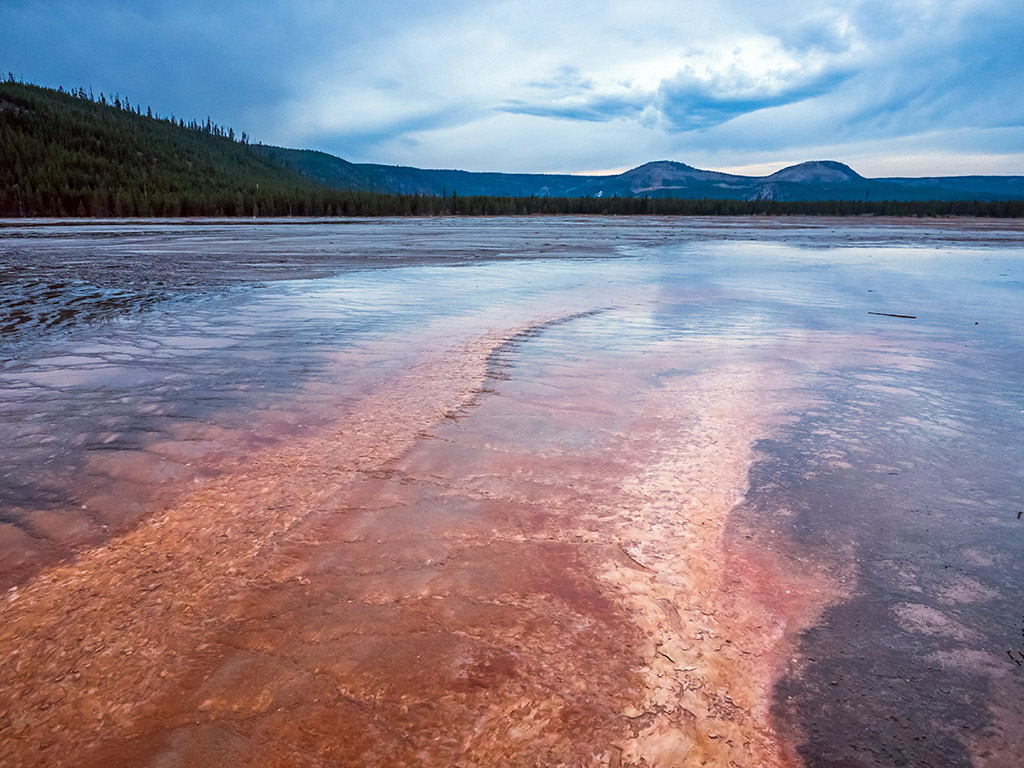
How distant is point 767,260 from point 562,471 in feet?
45.8

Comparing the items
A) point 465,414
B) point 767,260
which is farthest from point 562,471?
point 767,260

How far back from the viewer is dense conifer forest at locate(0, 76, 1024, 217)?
51.8 m

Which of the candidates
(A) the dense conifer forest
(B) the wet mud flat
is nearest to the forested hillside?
(A) the dense conifer forest

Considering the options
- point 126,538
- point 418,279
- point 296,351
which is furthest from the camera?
point 418,279

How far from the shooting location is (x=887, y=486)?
109 inches

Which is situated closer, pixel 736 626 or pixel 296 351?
pixel 736 626

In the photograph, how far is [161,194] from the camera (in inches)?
2422

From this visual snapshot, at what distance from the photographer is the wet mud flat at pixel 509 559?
4.91ft

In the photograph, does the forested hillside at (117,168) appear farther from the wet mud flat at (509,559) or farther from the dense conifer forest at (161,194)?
the wet mud flat at (509,559)

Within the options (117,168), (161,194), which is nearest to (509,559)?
(161,194)

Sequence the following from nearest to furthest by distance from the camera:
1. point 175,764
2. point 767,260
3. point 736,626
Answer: point 175,764 < point 736,626 < point 767,260

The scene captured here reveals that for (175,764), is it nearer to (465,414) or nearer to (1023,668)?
(1023,668)

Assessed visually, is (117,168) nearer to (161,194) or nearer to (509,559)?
(161,194)

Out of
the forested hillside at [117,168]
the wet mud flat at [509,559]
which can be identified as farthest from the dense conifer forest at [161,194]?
the wet mud flat at [509,559]
